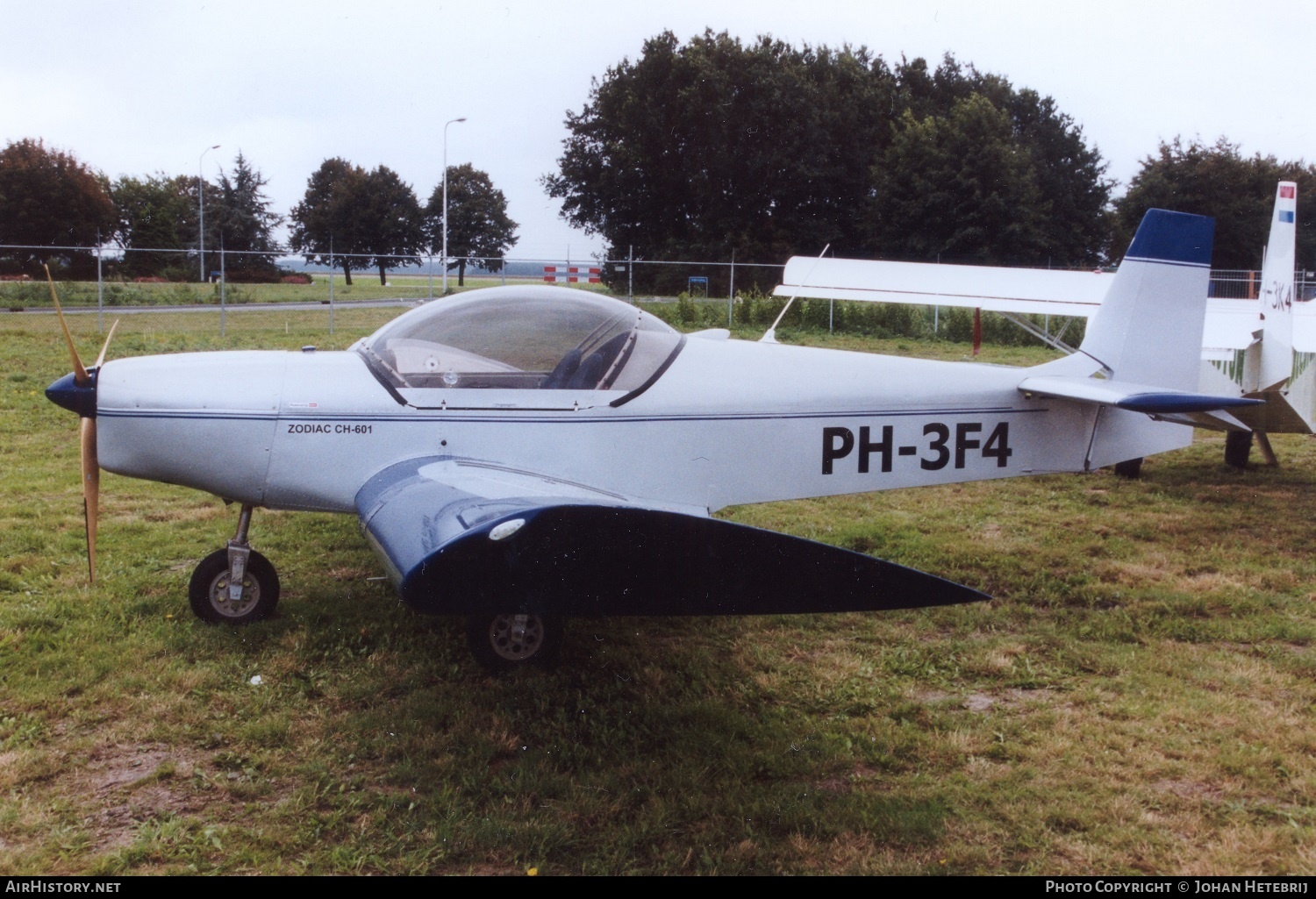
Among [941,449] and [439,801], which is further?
[941,449]

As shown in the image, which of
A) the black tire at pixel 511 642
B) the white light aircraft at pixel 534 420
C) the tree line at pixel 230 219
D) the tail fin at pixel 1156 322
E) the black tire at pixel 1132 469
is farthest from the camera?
the tree line at pixel 230 219

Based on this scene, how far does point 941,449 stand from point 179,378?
12.8 feet

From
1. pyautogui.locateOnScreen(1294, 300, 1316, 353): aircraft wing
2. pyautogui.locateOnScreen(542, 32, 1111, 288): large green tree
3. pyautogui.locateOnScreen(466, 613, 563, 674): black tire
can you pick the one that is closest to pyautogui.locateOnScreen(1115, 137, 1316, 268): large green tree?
pyautogui.locateOnScreen(542, 32, 1111, 288): large green tree

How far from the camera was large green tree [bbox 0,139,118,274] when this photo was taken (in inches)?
1040

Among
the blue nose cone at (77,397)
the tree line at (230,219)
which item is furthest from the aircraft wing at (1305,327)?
the tree line at (230,219)

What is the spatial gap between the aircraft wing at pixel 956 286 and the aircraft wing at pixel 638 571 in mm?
5940

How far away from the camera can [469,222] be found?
3086 centimetres

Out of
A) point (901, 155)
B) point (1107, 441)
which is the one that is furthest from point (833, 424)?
point (901, 155)

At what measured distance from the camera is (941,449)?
4.99 metres

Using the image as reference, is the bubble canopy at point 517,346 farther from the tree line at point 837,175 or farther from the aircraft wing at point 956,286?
the tree line at point 837,175

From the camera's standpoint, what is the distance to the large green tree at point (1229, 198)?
1367 inches

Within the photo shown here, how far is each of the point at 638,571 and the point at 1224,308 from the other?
28.9 ft
